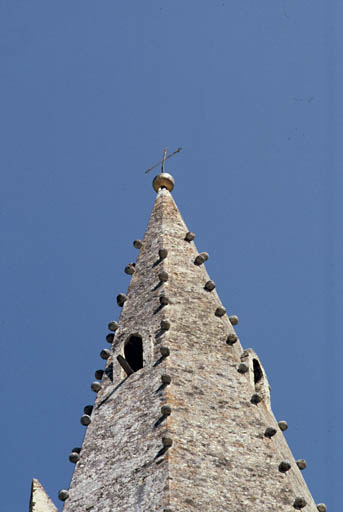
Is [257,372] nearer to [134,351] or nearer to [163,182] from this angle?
[134,351]

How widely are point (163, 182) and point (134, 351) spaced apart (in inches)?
256

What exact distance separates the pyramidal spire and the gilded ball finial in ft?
11.8

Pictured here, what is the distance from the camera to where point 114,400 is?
1944cm

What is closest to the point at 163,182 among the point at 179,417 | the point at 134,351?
the point at 134,351

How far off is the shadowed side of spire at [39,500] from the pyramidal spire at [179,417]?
1.24 ft

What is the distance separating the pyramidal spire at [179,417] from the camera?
54.6 feet

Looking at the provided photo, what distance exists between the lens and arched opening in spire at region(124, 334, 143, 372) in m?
20.3

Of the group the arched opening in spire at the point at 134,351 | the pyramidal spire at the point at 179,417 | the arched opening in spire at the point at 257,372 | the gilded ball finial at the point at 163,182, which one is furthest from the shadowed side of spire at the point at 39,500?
the gilded ball finial at the point at 163,182

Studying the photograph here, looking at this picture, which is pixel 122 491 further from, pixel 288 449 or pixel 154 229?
pixel 154 229

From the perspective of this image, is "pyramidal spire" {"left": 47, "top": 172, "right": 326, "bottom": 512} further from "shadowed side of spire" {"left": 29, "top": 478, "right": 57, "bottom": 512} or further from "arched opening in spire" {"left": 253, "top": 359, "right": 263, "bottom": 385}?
"shadowed side of spire" {"left": 29, "top": 478, "right": 57, "bottom": 512}

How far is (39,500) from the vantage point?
17.9 meters

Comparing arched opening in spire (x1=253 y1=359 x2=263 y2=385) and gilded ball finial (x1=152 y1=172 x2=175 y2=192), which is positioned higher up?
gilded ball finial (x1=152 y1=172 x2=175 y2=192)

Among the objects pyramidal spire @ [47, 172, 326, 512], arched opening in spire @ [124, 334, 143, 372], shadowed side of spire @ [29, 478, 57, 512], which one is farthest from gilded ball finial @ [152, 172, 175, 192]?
shadowed side of spire @ [29, 478, 57, 512]

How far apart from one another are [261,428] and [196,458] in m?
1.71
